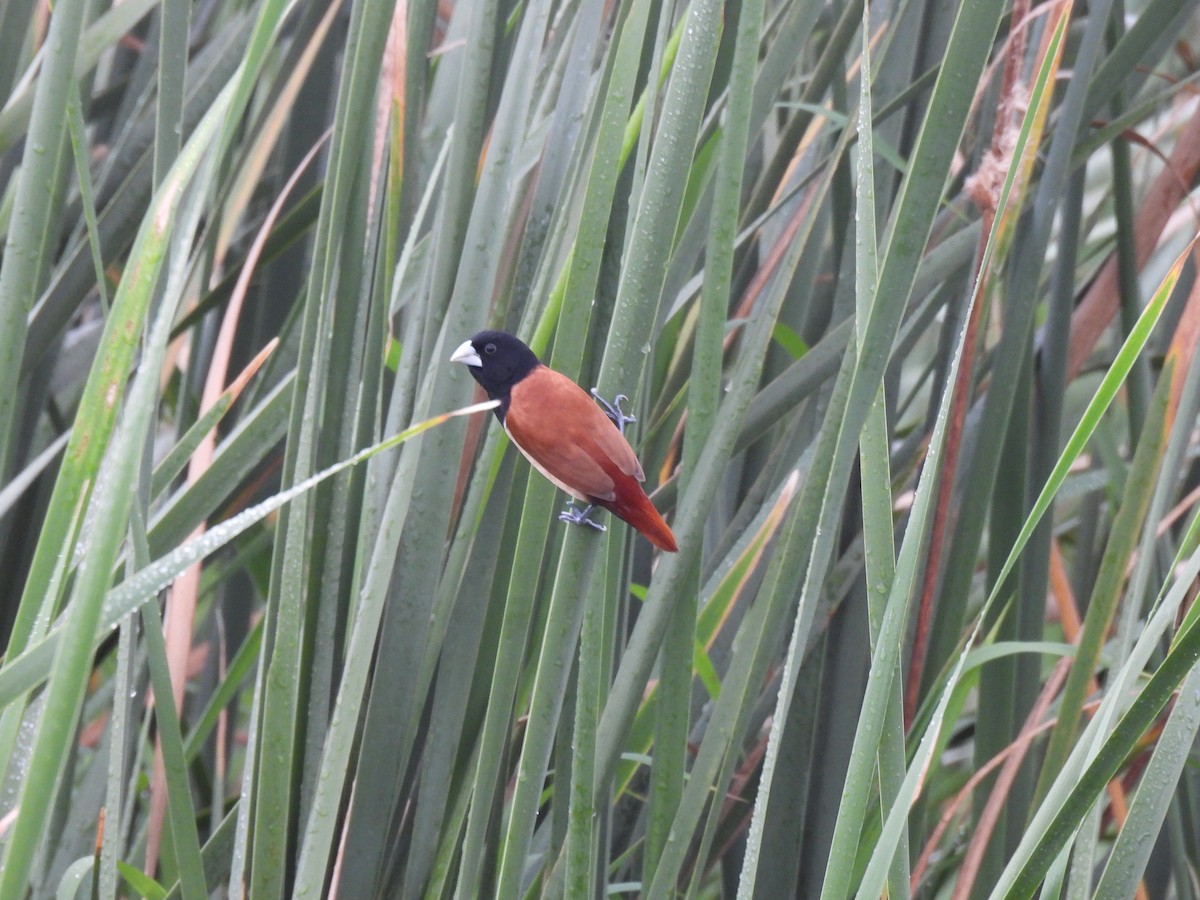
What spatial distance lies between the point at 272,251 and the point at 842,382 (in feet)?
2.14

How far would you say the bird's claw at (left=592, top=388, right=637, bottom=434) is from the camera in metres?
0.57

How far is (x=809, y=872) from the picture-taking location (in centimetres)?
85

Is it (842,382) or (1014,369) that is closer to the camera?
(842,382)

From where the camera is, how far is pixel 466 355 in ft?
2.14

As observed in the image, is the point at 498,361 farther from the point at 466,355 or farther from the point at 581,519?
the point at 581,519

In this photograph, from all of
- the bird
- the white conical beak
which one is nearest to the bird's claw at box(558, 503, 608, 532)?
the bird

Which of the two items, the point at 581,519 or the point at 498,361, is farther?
the point at 498,361

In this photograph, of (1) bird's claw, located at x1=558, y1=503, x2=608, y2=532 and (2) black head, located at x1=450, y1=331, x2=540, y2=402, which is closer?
(1) bird's claw, located at x1=558, y1=503, x2=608, y2=532

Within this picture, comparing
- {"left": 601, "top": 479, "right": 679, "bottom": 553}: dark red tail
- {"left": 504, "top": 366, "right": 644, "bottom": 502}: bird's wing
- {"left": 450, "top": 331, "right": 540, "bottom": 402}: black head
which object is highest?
{"left": 450, "top": 331, "right": 540, "bottom": 402}: black head

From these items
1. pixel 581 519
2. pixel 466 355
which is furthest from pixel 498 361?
pixel 581 519

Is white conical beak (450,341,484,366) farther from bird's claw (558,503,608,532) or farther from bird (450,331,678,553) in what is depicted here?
bird's claw (558,503,608,532)

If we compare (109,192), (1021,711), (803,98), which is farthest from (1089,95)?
(109,192)

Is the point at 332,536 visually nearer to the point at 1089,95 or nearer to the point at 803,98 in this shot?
the point at 803,98

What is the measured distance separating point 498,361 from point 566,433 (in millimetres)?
88
